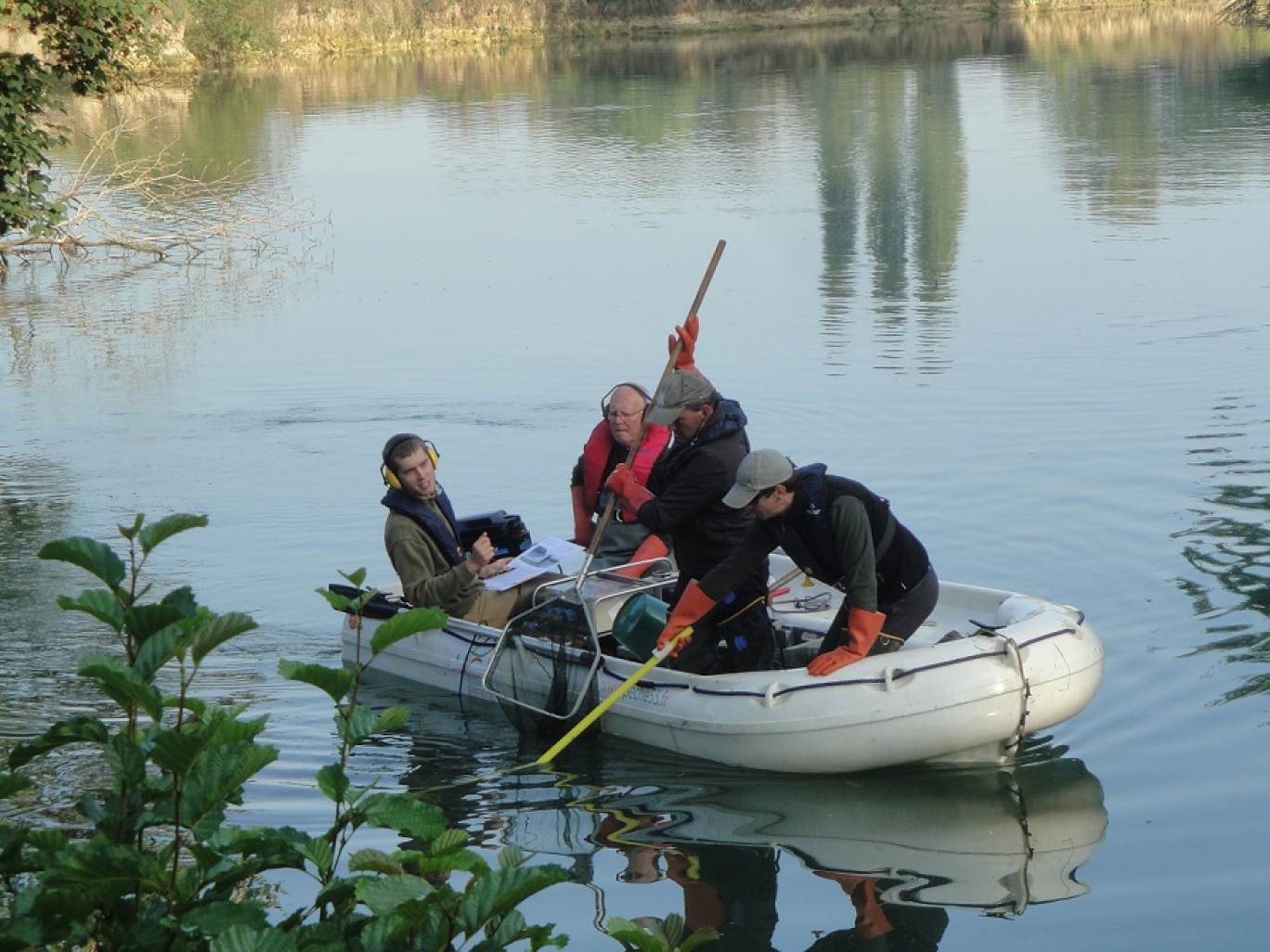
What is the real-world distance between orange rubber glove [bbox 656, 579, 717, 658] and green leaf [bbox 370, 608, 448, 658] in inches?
164

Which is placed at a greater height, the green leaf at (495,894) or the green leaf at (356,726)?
the green leaf at (356,726)

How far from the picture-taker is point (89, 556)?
9.20 feet

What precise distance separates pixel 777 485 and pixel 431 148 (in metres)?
26.2

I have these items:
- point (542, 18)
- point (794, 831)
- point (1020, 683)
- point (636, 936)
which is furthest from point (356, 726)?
point (542, 18)

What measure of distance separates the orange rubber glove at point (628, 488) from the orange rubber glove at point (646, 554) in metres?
0.50

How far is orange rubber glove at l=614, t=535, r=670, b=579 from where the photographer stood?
8250 mm

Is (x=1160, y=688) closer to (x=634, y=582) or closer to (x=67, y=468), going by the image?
(x=634, y=582)

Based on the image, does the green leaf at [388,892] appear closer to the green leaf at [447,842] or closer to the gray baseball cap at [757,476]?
the green leaf at [447,842]

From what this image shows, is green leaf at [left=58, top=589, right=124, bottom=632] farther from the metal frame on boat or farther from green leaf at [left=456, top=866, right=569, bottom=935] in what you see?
the metal frame on boat

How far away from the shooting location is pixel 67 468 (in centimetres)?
1321

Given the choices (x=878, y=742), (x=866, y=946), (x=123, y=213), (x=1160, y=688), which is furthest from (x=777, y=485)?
(x=123, y=213)

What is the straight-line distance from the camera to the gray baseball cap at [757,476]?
6465 mm


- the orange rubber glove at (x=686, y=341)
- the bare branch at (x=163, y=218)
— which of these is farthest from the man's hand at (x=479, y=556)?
the bare branch at (x=163, y=218)

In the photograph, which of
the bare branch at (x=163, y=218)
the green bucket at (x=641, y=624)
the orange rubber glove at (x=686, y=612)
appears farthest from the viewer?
the bare branch at (x=163, y=218)
